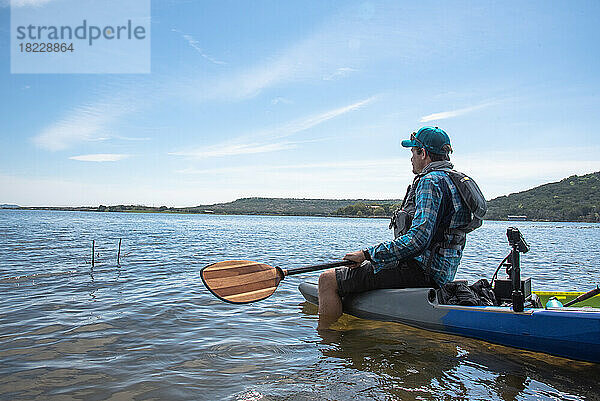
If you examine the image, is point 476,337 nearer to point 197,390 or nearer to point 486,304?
point 486,304

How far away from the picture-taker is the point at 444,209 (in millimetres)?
4934

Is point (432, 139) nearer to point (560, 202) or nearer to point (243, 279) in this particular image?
point (243, 279)

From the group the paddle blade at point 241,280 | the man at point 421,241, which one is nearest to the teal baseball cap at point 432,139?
the man at point 421,241

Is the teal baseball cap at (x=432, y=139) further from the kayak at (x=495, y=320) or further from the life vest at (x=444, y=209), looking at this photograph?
the kayak at (x=495, y=320)

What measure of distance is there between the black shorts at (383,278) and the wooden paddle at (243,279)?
207mm

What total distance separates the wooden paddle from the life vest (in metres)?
1.02

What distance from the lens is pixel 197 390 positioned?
393cm

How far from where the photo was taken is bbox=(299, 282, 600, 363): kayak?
4.31 metres

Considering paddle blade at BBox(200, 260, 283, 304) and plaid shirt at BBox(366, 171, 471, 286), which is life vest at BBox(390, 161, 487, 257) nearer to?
plaid shirt at BBox(366, 171, 471, 286)

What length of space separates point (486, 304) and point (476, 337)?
0.46 m

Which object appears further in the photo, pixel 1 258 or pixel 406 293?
pixel 1 258

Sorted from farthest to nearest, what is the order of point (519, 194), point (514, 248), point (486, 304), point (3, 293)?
point (519, 194) < point (3, 293) < point (486, 304) < point (514, 248)

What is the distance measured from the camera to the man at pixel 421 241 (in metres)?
4.84

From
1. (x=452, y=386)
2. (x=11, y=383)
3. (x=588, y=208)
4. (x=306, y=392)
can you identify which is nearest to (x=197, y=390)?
(x=306, y=392)
